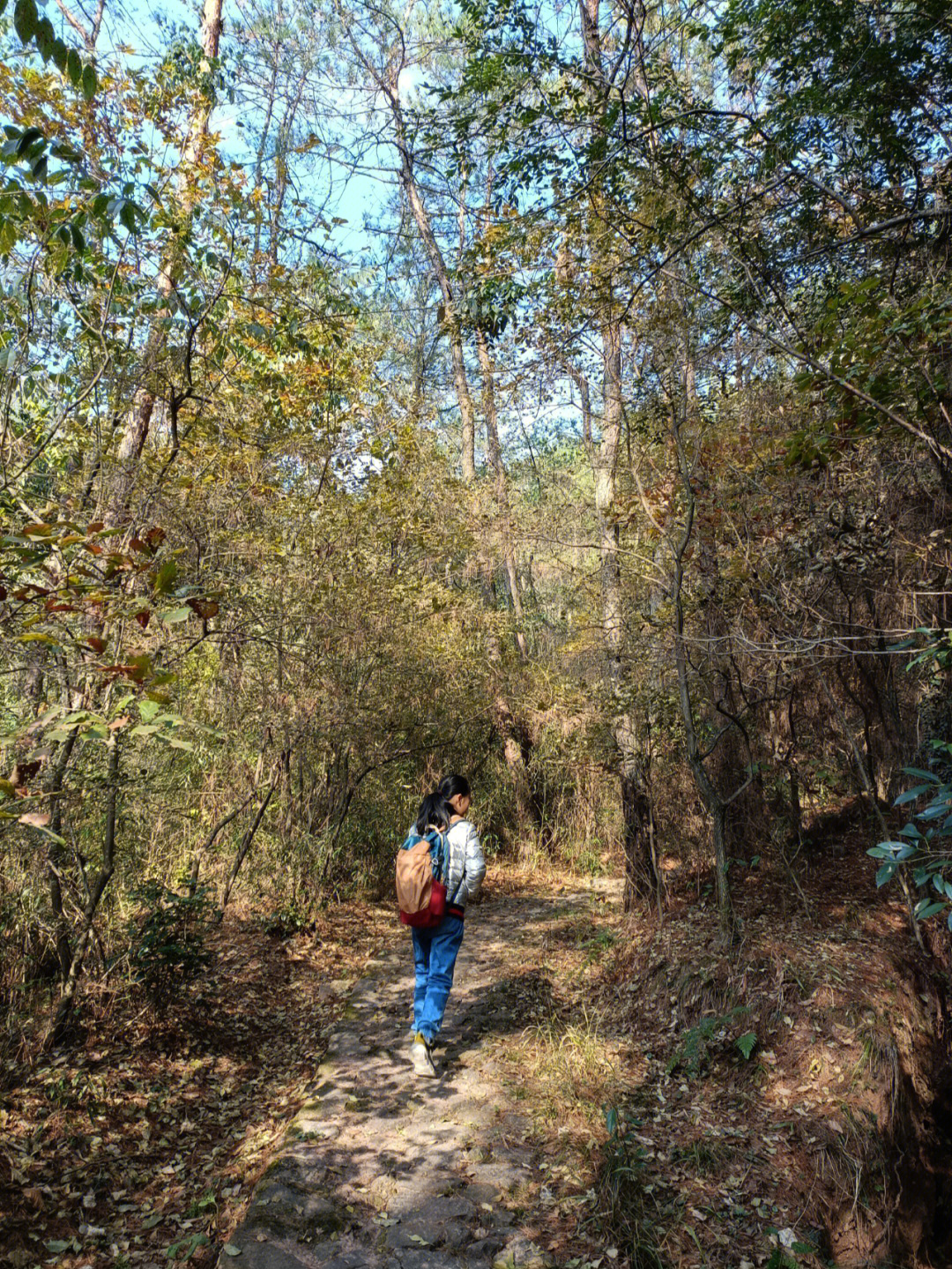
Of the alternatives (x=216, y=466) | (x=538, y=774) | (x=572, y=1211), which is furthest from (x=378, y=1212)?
(x=538, y=774)

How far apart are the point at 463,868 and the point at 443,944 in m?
0.46

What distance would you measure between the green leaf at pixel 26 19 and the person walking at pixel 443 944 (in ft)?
12.4

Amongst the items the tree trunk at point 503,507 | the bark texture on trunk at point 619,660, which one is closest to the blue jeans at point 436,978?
the bark texture on trunk at point 619,660

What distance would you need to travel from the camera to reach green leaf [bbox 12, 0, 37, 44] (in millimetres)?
2162

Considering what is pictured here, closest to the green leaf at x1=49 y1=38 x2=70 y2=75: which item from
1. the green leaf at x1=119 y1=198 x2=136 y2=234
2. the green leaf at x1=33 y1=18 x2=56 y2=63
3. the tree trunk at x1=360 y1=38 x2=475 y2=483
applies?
the green leaf at x1=33 y1=18 x2=56 y2=63

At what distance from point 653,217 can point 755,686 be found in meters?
3.56

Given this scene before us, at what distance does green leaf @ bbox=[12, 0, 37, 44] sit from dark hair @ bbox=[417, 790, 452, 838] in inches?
154

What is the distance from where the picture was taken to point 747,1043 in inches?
182

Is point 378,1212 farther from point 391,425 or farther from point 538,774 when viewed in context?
point 538,774

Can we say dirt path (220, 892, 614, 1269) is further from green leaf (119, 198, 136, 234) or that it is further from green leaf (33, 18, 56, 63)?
green leaf (33, 18, 56, 63)

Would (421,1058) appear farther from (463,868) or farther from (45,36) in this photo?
(45,36)

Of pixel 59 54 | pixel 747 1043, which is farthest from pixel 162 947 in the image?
pixel 59 54

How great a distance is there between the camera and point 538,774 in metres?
11.1

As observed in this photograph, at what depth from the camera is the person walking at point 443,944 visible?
4.77 metres
